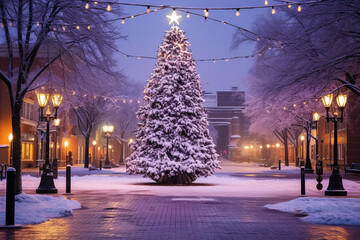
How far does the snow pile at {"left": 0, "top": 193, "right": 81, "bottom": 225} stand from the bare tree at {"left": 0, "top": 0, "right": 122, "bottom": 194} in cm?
98

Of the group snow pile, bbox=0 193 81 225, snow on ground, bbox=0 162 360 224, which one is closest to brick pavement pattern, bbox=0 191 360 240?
snow pile, bbox=0 193 81 225

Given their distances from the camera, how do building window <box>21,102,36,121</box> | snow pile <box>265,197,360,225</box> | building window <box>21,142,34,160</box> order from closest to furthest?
1. snow pile <box>265,197,360,225</box>
2. building window <box>21,102,36,121</box>
3. building window <box>21,142,34,160</box>

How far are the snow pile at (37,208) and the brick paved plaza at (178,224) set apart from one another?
299 mm

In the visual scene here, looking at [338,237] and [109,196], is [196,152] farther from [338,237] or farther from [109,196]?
[338,237]

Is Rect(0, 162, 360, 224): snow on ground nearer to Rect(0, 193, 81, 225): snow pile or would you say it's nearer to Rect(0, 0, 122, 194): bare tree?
Rect(0, 193, 81, 225): snow pile

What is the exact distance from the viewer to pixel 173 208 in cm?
1545

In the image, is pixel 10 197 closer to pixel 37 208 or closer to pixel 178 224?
pixel 37 208

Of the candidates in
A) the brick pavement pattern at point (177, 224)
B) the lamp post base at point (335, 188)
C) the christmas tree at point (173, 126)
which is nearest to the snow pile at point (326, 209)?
the brick pavement pattern at point (177, 224)

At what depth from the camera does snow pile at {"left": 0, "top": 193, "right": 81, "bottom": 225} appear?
12.2 metres

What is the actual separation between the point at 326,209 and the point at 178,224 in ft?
14.2

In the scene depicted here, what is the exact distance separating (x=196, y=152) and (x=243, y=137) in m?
93.8

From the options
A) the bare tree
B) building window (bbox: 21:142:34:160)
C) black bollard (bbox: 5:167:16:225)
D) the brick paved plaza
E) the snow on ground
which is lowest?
the snow on ground

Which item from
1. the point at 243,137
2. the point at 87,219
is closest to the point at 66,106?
the point at 87,219

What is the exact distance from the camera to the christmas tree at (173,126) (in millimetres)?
27109
